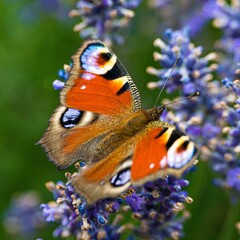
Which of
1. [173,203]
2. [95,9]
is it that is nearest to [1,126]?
[95,9]

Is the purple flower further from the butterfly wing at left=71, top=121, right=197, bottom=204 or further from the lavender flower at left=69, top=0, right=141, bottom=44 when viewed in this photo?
the lavender flower at left=69, top=0, right=141, bottom=44

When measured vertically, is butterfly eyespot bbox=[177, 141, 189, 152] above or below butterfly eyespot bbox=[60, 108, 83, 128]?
below

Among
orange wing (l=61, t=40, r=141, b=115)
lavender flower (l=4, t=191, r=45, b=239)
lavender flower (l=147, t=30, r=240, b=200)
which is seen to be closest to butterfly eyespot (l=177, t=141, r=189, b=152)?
orange wing (l=61, t=40, r=141, b=115)

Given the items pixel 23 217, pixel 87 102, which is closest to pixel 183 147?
pixel 87 102

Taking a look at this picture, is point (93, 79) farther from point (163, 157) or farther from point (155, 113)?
point (163, 157)

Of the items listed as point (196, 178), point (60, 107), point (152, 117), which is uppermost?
point (60, 107)

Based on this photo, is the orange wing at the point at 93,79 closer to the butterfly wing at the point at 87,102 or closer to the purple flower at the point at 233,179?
the butterfly wing at the point at 87,102

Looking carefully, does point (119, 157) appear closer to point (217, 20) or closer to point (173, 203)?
point (173, 203)

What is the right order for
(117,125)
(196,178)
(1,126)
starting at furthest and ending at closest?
(1,126), (196,178), (117,125)
